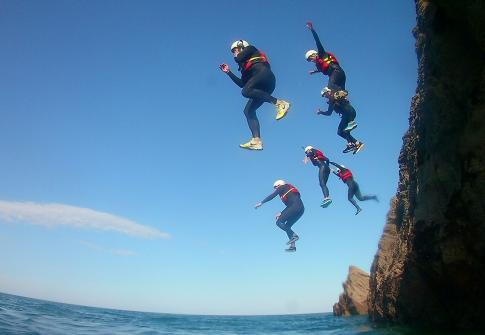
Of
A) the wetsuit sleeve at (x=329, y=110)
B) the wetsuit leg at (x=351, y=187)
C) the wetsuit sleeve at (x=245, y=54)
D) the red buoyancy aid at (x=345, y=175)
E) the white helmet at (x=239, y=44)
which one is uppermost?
the white helmet at (x=239, y=44)

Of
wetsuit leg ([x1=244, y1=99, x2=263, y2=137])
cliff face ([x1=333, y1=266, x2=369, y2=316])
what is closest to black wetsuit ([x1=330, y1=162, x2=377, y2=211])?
wetsuit leg ([x1=244, y1=99, x2=263, y2=137])

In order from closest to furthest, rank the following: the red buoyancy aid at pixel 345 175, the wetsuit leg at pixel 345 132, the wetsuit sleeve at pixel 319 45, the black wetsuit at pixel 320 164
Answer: the wetsuit sleeve at pixel 319 45 → the wetsuit leg at pixel 345 132 → the black wetsuit at pixel 320 164 → the red buoyancy aid at pixel 345 175

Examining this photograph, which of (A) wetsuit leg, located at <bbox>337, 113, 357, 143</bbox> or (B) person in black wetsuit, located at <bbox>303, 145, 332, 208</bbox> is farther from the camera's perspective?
(B) person in black wetsuit, located at <bbox>303, 145, 332, 208</bbox>

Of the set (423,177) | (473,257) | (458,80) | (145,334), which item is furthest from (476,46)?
(145,334)

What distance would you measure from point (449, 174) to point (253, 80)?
12.5 ft

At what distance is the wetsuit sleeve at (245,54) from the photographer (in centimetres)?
703

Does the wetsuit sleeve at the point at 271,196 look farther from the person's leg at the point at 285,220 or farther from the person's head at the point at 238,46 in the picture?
the person's head at the point at 238,46

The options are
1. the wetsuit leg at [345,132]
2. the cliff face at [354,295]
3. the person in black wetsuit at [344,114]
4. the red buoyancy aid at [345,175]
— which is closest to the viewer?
the person in black wetsuit at [344,114]

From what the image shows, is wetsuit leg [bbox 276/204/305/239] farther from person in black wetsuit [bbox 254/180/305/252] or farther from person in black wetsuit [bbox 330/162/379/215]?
person in black wetsuit [bbox 330/162/379/215]

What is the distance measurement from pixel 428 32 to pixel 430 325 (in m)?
5.03

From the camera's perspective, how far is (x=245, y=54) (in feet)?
23.1

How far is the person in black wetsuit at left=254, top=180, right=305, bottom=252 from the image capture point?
11.0 m

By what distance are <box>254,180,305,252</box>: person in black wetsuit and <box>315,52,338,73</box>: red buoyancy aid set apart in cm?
438

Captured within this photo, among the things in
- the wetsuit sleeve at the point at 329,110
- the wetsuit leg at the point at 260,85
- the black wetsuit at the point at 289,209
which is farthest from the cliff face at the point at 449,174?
the black wetsuit at the point at 289,209
